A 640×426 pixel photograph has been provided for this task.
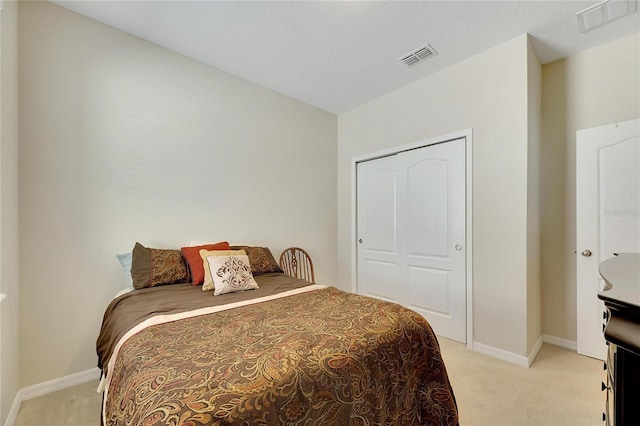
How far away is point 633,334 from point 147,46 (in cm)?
333

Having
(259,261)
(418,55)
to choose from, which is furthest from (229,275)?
(418,55)

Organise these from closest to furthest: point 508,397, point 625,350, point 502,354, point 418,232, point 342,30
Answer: point 625,350, point 508,397, point 342,30, point 502,354, point 418,232

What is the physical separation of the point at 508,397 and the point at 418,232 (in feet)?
5.26

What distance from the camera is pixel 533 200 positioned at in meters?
2.44

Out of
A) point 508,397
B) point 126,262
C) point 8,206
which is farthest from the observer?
point 126,262

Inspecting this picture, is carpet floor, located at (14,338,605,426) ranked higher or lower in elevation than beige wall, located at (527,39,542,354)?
lower

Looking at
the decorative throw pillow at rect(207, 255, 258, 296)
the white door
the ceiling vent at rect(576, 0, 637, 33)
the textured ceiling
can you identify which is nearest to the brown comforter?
the decorative throw pillow at rect(207, 255, 258, 296)

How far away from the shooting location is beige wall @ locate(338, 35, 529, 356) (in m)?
2.31

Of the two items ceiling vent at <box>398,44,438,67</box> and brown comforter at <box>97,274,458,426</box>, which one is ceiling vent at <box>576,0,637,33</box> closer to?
ceiling vent at <box>398,44,438,67</box>

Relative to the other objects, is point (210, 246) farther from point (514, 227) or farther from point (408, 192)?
point (514, 227)

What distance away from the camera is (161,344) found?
3.60 ft

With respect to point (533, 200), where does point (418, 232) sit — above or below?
below

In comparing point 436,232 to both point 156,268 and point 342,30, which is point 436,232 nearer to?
point 342,30

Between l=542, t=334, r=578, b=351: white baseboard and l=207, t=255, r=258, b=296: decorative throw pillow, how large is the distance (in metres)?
2.81
